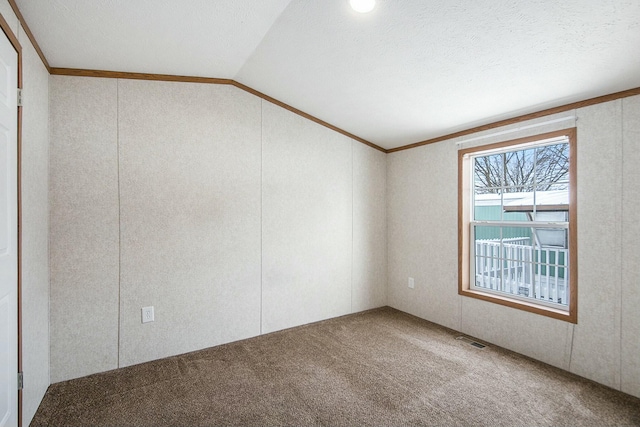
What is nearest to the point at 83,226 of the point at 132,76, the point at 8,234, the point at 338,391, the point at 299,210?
the point at 8,234

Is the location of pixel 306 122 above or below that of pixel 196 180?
above

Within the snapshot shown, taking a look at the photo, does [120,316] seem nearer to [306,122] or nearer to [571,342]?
[306,122]

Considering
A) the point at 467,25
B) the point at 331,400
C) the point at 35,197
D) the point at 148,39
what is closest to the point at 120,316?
the point at 35,197

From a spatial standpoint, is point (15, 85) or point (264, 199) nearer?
point (15, 85)

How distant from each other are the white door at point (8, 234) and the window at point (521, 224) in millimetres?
3504

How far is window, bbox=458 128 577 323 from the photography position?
8.49 ft

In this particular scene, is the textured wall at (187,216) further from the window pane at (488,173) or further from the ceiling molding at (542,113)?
the window pane at (488,173)

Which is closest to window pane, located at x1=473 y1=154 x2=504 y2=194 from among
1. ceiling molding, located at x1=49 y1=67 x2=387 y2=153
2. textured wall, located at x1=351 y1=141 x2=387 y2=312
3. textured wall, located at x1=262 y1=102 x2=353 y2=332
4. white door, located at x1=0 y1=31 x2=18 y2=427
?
textured wall, located at x1=351 y1=141 x2=387 y2=312

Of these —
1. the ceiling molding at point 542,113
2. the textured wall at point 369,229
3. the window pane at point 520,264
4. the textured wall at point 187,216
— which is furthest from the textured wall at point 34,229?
the window pane at point 520,264

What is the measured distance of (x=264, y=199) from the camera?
3.18 meters

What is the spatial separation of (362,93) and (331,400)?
8.15ft

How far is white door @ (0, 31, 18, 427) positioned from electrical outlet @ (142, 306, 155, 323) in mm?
921

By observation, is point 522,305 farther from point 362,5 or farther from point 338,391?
point 362,5

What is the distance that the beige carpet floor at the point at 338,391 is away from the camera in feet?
6.26
